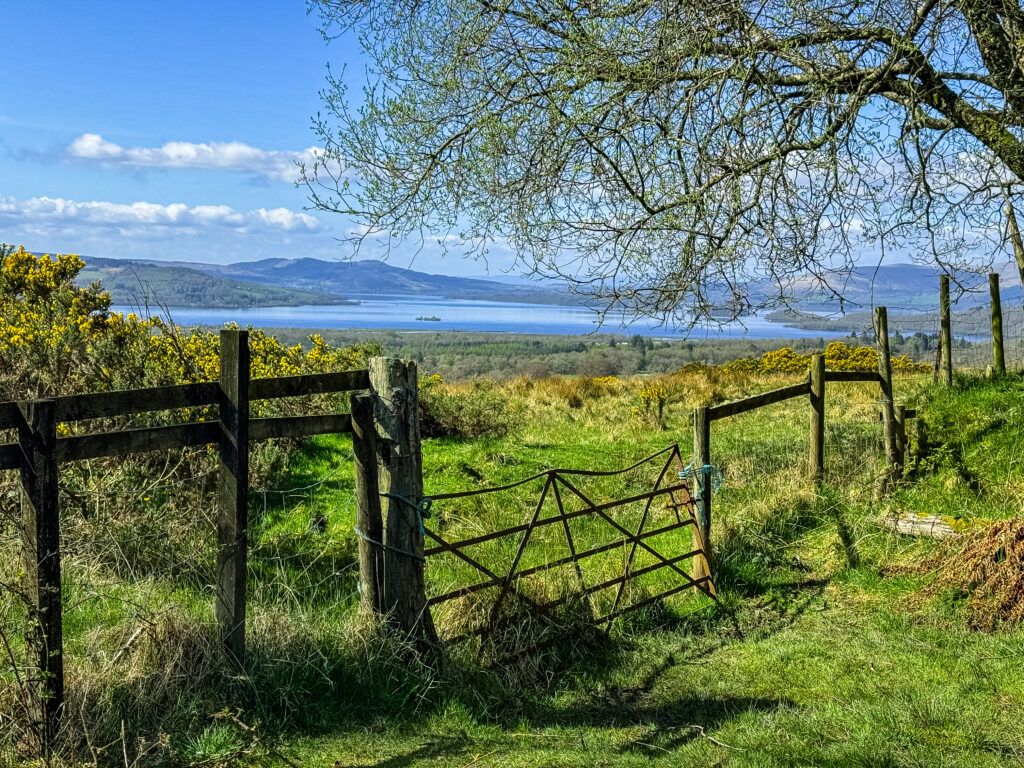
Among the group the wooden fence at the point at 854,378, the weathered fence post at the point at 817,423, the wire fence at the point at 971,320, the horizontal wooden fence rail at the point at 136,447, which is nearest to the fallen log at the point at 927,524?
the wooden fence at the point at 854,378

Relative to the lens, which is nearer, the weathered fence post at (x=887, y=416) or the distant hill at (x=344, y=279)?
the weathered fence post at (x=887, y=416)

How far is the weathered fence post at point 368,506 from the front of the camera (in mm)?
4957

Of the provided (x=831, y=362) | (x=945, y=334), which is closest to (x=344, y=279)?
(x=831, y=362)

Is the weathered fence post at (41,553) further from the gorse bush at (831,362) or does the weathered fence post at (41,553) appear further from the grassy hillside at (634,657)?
the gorse bush at (831,362)

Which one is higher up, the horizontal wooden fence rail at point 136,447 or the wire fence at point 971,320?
the wire fence at point 971,320

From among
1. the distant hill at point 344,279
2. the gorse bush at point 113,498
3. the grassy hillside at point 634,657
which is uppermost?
the distant hill at point 344,279

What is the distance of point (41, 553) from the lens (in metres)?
3.74

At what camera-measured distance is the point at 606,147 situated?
7.88 metres

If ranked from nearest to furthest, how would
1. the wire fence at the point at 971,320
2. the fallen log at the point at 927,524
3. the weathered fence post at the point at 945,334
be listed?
the fallen log at the point at 927,524 → the wire fence at the point at 971,320 → the weathered fence post at the point at 945,334

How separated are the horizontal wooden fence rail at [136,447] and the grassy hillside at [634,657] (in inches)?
8.8

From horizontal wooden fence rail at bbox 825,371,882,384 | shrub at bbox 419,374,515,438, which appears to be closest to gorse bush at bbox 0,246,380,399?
Answer: shrub at bbox 419,374,515,438

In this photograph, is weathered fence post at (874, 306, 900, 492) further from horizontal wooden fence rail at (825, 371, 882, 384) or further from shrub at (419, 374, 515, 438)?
shrub at (419, 374, 515, 438)

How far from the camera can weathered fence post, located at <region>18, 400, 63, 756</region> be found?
3721mm

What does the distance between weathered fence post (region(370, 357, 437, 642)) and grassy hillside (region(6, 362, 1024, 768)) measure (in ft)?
0.80
